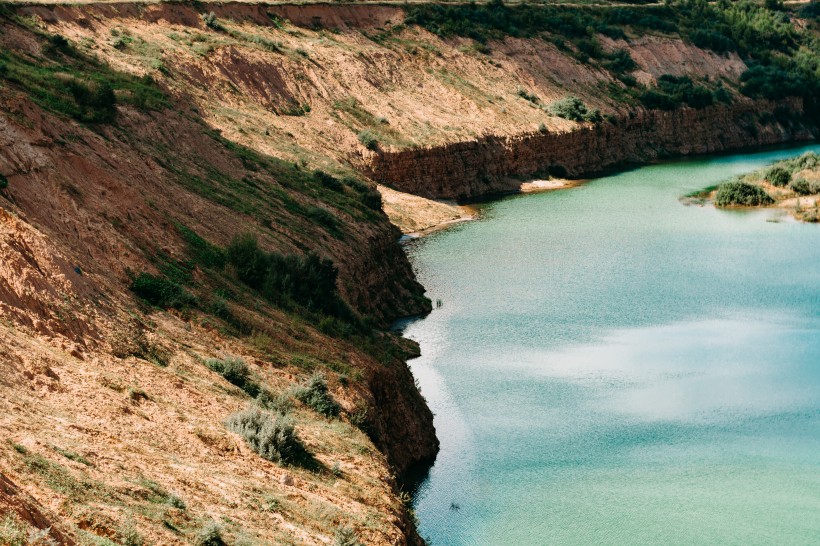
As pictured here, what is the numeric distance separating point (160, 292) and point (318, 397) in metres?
4.59

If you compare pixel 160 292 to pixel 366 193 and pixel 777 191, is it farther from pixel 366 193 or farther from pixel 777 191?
pixel 777 191

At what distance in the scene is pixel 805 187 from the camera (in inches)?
2574

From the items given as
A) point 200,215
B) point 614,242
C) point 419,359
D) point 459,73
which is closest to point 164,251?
point 200,215

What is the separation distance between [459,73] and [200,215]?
148 ft

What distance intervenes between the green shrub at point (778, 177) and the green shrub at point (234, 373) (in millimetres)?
52299

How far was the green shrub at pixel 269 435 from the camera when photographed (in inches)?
742

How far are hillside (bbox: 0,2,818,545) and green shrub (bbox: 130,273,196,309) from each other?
0.17 feet

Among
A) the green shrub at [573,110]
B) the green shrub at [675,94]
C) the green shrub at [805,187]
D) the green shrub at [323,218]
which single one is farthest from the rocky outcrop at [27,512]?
the green shrub at [675,94]

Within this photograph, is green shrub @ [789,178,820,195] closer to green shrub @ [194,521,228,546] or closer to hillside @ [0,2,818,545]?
hillside @ [0,2,818,545]

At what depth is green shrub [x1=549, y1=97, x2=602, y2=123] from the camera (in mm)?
77125

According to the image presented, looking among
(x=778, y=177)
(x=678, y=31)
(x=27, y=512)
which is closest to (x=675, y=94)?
(x=678, y=31)

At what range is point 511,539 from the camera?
22.6 meters

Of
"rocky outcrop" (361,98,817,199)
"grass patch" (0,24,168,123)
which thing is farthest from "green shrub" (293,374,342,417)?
"rocky outcrop" (361,98,817,199)

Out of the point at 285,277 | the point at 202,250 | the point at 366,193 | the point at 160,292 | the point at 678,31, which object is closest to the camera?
the point at 160,292
